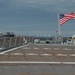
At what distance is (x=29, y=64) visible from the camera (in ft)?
70.1

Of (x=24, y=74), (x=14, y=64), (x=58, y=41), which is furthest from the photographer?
(x=58, y=41)

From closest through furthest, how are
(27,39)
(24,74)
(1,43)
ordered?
(24,74) < (1,43) < (27,39)

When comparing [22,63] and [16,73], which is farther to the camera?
[22,63]

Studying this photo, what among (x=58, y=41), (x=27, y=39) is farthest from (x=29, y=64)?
(x=58, y=41)

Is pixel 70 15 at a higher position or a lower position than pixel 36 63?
higher

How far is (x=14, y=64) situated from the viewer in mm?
21250

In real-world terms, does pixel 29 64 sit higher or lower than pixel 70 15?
lower

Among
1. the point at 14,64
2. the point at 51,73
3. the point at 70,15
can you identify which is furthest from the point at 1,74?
the point at 70,15

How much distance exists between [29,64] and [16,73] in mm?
4965

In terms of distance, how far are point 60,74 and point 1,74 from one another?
2854mm

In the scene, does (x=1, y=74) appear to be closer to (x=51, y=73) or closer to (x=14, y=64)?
(x=51, y=73)

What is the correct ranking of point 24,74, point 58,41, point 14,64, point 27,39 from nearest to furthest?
point 24,74
point 14,64
point 27,39
point 58,41

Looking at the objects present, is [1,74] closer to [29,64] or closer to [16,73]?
[16,73]

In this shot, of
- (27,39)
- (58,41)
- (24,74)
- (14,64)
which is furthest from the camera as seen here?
(58,41)
